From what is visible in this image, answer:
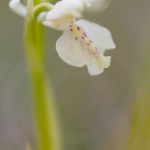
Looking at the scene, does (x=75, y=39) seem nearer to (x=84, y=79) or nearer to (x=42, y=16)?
(x=42, y=16)

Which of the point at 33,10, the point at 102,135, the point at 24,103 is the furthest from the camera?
the point at 24,103

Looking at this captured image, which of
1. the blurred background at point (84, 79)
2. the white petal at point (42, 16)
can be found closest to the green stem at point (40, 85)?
the white petal at point (42, 16)

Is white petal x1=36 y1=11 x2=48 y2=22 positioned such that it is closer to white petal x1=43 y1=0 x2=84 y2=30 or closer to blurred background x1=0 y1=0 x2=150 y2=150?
white petal x1=43 y1=0 x2=84 y2=30

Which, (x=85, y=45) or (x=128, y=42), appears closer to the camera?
(x=85, y=45)

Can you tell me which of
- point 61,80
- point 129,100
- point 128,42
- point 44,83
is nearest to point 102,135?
point 129,100

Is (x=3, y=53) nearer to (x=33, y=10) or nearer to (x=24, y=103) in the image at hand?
(x=24, y=103)

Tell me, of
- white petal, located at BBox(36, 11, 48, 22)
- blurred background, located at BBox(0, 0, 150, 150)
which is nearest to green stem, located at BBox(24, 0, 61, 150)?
white petal, located at BBox(36, 11, 48, 22)

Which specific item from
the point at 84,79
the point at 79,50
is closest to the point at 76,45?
the point at 79,50

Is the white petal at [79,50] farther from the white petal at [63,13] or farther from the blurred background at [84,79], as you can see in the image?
the blurred background at [84,79]
